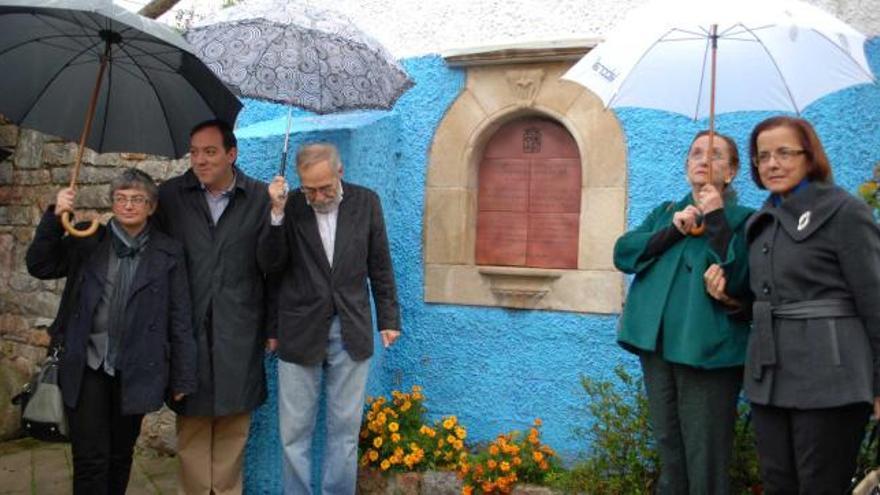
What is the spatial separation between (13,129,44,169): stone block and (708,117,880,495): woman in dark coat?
529cm

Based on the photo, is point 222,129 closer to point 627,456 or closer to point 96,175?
point 627,456

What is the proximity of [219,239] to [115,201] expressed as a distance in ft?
1.43

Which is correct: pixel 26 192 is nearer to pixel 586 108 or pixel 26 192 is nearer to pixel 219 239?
pixel 219 239

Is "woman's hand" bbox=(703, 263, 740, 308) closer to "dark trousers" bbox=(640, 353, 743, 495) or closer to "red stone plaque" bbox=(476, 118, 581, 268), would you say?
"dark trousers" bbox=(640, 353, 743, 495)

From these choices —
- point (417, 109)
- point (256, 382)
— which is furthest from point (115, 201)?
point (417, 109)

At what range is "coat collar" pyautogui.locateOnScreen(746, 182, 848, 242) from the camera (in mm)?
2509

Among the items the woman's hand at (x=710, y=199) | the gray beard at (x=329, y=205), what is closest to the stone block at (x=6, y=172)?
the gray beard at (x=329, y=205)

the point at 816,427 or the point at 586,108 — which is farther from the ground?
the point at 586,108

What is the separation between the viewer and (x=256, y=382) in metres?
3.52

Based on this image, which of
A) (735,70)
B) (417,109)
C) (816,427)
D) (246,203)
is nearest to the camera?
(816,427)

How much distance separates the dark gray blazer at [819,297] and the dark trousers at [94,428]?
7.72ft

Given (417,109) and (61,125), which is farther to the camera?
(417,109)

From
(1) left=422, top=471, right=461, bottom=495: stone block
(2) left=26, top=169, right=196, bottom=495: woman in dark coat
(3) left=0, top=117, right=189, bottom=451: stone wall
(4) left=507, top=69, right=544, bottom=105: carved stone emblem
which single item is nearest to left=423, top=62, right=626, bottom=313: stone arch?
(4) left=507, top=69, right=544, bottom=105: carved stone emblem

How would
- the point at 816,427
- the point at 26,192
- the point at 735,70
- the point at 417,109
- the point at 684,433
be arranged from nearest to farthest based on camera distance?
the point at 816,427 < the point at 684,433 < the point at 735,70 < the point at 417,109 < the point at 26,192
